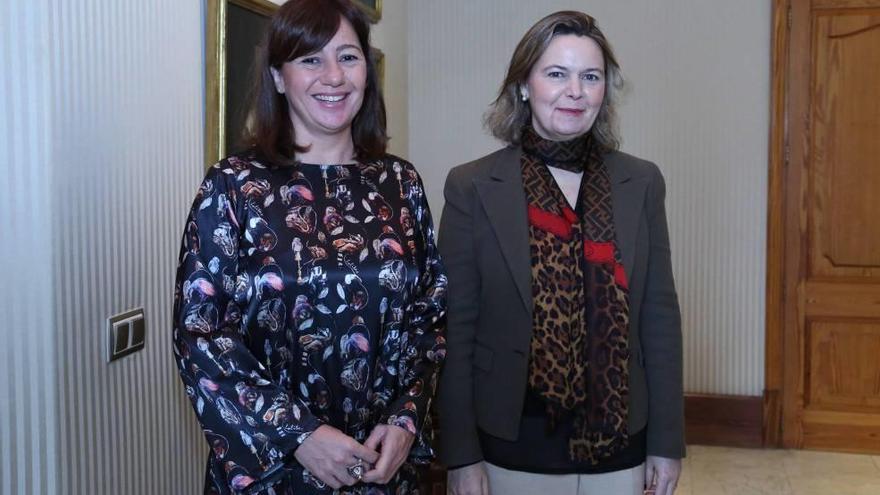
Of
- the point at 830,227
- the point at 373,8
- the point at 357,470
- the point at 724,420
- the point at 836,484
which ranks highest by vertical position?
the point at 373,8

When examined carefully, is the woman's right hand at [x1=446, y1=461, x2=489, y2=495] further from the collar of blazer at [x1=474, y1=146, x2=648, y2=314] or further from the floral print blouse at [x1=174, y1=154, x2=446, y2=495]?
the collar of blazer at [x1=474, y1=146, x2=648, y2=314]

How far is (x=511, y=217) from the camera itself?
1.98m

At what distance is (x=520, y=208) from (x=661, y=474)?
2.07ft

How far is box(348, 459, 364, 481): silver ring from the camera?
1645 millimetres

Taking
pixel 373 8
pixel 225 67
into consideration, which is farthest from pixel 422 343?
pixel 373 8

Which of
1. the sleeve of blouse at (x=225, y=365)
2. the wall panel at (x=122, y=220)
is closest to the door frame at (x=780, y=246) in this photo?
the wall panel at (x=122, y=220)

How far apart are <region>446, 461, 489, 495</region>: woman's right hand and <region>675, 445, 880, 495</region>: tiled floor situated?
239 centimetres

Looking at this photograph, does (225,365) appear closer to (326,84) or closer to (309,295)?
(309,295)

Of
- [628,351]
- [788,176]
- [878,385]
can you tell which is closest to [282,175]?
[628,351]

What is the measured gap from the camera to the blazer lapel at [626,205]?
199 cm

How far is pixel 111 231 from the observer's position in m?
1.97

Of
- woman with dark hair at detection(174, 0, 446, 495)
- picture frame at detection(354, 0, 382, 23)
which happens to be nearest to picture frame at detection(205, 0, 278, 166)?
woman with dark hair at detection(174, 0, 446, 495)

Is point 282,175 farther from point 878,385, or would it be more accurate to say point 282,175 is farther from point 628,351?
point 878,385

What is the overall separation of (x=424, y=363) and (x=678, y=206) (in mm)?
3118
